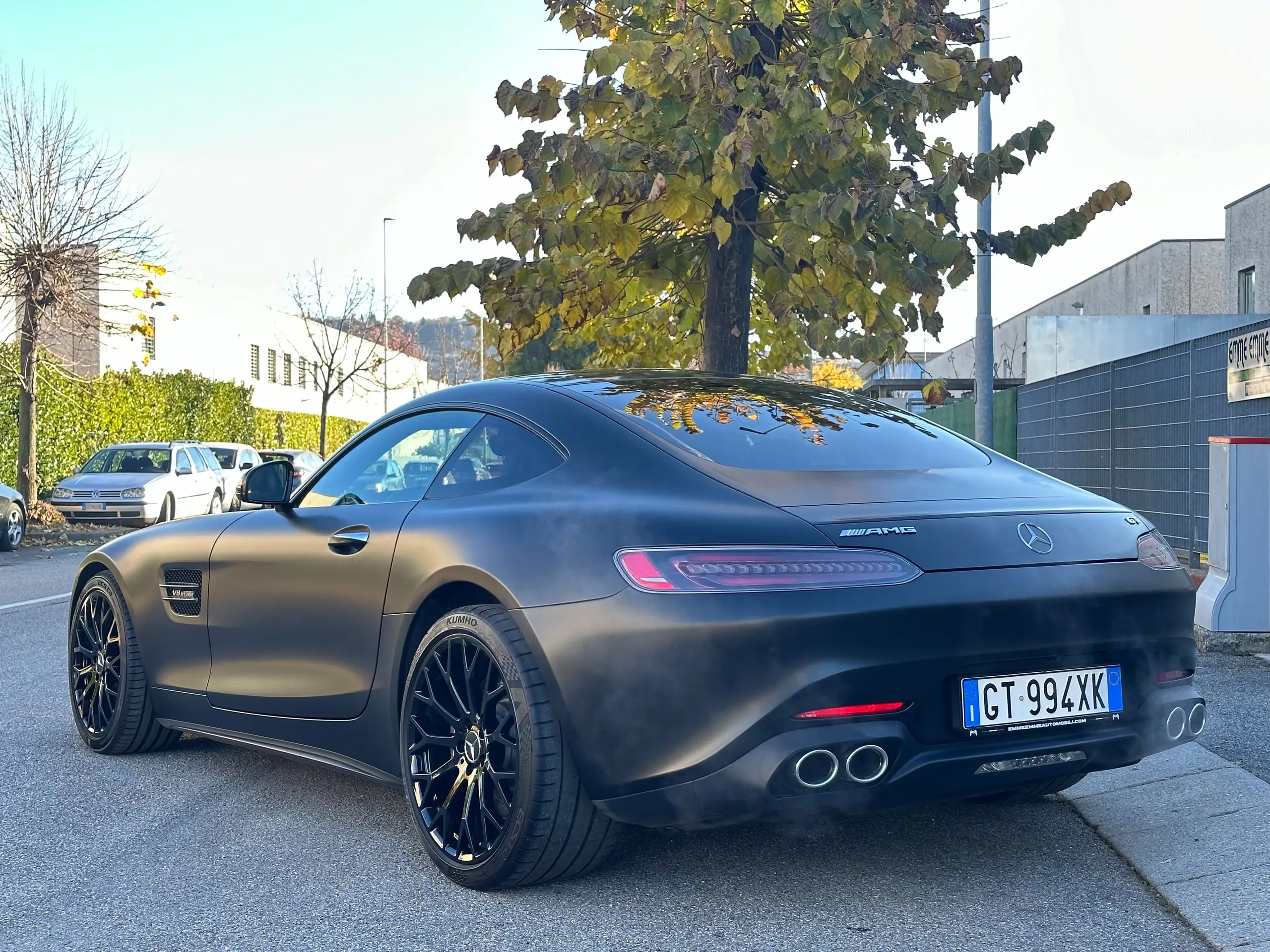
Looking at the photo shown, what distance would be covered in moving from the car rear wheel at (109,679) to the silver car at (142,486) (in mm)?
15789

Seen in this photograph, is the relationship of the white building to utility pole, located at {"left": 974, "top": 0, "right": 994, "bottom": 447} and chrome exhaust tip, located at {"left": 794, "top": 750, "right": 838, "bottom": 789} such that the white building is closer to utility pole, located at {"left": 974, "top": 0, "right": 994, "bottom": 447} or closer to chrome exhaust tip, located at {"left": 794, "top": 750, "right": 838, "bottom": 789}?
utility pole, located at {"left": 974, "top": 0, "right": 994, "bottom": 447}

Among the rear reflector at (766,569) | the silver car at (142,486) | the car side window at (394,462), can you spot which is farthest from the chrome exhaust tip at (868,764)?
the silver car at (142,486)

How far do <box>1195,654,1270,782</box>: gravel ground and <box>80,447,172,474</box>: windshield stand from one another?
64.9 ft

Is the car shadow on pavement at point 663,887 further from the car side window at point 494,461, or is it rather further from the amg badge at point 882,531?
the car side window at point 494,461

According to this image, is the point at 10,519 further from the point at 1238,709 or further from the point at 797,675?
the point at 797,675

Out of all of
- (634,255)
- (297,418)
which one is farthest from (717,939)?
(297,418)

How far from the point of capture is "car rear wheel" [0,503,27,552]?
18.2 metres

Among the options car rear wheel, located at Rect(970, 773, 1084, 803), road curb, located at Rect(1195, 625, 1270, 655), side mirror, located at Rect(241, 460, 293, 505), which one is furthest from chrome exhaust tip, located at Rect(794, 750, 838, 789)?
road curb, located at Rect(1195, 625, 1270, 655)

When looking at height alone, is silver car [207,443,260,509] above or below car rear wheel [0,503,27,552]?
above

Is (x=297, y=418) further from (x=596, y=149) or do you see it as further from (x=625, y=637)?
(x=625, y=637)

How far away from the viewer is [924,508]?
357cm

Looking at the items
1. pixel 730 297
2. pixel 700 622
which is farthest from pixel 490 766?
pixel 730 297

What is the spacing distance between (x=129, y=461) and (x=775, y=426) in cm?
2188

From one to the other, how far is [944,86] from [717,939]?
825 cm
